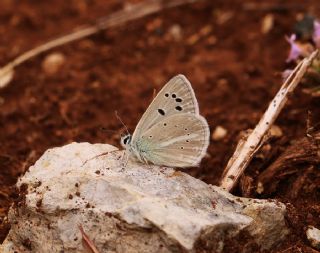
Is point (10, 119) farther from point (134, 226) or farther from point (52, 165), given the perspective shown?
point (134, 226)

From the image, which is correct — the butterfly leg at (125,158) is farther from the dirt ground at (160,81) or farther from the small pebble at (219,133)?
the small pebble at (219,133)

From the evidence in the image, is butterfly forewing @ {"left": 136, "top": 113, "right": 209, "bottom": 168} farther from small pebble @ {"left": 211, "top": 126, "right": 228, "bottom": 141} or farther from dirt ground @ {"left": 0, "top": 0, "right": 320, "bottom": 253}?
small pebble @ {"left": 211, "top": 126, "right": 228, "bottom": 141}

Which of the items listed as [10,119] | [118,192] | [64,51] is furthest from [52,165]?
[64,51]

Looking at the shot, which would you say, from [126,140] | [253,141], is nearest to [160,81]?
[253,141]

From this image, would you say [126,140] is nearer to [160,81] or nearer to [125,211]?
[125,211]

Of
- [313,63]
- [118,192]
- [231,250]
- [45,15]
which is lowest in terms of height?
[231,250]

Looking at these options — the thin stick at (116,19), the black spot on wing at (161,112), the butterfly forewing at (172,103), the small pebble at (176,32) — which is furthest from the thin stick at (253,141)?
the thin stick at (116,19)
